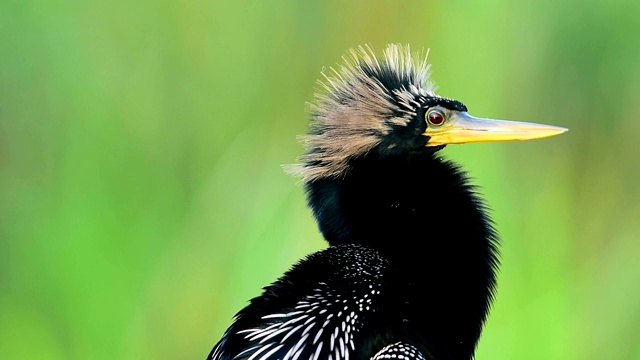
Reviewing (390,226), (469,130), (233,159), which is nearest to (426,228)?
(390,226)

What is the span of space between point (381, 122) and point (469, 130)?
191 mm

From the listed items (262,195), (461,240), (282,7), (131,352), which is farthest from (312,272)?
(282,7)

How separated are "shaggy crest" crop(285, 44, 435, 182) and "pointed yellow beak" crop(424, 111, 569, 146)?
0.07m

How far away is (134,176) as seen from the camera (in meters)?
2.91

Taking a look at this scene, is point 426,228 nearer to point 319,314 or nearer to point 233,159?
point 319,314

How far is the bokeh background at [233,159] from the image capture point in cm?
282

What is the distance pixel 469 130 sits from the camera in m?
1.99

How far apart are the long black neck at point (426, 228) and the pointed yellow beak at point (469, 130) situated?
5 cm

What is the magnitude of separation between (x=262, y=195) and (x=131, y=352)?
0.62 meters

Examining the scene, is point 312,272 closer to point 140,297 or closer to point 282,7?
point 140,297

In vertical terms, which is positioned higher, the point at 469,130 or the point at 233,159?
the point at 233,159

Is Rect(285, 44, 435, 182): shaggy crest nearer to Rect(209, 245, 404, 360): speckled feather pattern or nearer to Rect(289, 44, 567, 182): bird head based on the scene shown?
Rect(289, 44, 567, 182): bird head

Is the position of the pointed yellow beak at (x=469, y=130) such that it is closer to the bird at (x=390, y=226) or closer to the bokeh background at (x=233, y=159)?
the bird at (x=390, y=226)

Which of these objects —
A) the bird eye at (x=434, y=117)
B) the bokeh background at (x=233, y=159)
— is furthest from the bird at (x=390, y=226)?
the bokeh background at (x=233, y=159)
